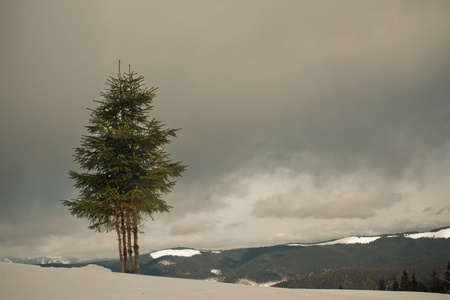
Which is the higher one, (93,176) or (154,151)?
(154,151)

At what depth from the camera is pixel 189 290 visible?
284 inches

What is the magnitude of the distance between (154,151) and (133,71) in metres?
6.16

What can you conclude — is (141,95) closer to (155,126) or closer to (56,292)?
(155,126)

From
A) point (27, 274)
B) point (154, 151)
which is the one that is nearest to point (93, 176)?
point (154, 151)

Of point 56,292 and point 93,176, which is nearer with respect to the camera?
point 56,292

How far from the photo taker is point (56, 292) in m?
5.53

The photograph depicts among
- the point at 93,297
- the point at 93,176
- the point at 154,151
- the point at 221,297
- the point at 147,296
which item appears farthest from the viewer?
the point at 154,151

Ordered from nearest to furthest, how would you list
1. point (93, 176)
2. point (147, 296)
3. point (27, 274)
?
point (147, 296) → point (27, 274) → point (93, 176)

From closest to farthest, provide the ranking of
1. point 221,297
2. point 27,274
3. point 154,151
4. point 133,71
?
point 221,297
point 27,274
point 154,151
point 133,71

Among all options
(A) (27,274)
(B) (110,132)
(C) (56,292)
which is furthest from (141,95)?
(C) (56,292)

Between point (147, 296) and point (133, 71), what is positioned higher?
point (133, 71)

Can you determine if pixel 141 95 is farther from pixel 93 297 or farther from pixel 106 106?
pixel 93 297

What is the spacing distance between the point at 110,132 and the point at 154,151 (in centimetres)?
295

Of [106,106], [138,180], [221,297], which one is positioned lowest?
[221,297]
